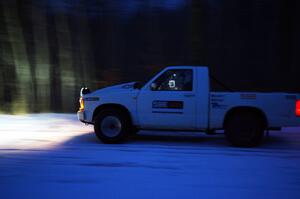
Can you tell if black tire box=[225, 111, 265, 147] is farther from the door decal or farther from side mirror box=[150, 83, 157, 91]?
side mirror box=[150, 83, 157, 91]

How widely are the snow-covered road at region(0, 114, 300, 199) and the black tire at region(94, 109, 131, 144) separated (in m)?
0.23

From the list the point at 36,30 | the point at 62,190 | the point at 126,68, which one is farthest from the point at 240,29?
the point at 62,190

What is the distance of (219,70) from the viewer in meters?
13.4

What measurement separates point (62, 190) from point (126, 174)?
1133 millimetres

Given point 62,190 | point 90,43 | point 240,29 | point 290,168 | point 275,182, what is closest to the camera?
point 62,190

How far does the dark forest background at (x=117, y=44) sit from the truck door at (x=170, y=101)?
15.8ft

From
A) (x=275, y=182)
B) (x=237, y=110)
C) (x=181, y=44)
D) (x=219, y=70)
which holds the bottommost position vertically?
(x=275, y=182)

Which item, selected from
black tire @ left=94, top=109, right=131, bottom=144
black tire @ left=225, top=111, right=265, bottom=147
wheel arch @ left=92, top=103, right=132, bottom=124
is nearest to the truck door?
wheel arch @ left=92, top=103, right=132, bottom=124

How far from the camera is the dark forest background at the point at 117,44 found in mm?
13258

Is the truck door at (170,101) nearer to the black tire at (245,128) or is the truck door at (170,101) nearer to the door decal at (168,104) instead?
A: the door decal at (168,104)

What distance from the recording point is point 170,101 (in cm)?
836

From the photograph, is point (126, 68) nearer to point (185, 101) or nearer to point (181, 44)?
point (181, 44)

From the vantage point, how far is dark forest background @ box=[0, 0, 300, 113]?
1326 centimetres

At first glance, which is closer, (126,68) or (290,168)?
(290,168)
